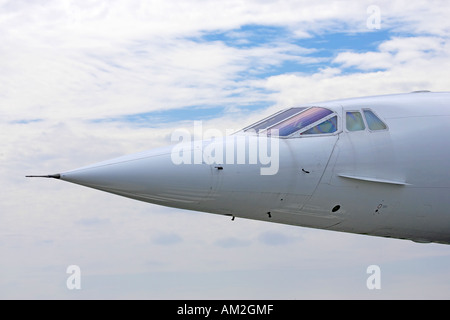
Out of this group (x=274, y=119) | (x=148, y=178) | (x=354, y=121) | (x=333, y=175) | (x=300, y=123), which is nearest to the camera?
(x=148, y=178)

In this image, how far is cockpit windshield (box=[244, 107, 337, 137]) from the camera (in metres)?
15.1

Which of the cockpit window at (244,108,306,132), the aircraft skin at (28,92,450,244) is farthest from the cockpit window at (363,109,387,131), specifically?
the cockpit window at (244,108,306,132)

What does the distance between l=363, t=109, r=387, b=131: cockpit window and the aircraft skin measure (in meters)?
0.04

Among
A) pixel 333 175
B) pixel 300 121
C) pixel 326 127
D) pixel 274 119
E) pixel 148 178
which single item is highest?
pixel 274 119

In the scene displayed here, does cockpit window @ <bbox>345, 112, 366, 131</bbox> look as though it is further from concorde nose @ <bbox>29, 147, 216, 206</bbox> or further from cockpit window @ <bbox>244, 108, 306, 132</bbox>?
concorde nose @ <bbox>29, 147, 216, 206</bbox>

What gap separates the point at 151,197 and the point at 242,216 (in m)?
1.96

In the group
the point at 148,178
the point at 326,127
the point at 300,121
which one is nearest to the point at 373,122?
the point at 326,127

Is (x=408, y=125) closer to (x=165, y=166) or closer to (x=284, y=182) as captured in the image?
(x=284, y=182)

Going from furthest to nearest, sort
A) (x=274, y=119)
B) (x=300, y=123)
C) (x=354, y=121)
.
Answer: (x=274, y=119) → (x=354, y=121) → (x=300, y=123)

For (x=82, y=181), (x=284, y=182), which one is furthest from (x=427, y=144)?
(x=82, y=181)

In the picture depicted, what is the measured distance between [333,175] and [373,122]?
5.16ft

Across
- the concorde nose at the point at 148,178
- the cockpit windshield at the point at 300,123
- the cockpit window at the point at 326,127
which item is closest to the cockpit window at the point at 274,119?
the cockpit windshield at the point at 300,123

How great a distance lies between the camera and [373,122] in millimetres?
15617

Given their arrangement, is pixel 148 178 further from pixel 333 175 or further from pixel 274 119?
pixel 333 175
